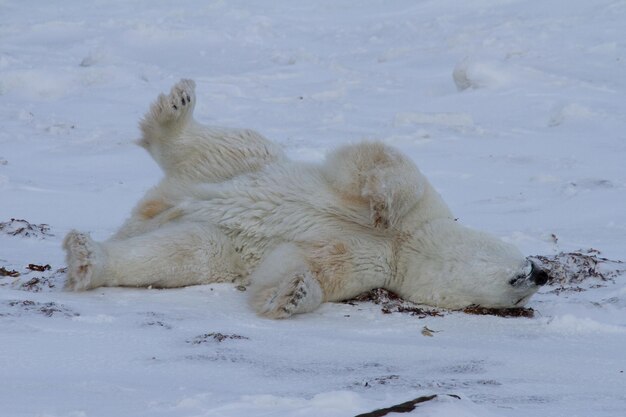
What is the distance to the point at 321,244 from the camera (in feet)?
15.3

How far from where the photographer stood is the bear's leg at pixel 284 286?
13.7 feet

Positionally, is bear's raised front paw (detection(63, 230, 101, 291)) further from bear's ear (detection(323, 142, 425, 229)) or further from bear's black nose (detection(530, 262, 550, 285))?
bear's black nose (detection(530, 262, 550, 285))

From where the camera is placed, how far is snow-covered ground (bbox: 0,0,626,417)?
2809 mm

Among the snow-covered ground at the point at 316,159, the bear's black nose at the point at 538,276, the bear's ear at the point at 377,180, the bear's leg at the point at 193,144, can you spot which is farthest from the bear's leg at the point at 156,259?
the bear's black nose at the point at 538,276

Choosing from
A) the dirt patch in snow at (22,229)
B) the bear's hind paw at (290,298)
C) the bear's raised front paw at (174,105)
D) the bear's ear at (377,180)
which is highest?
the bear's raised front paw at (174,105)

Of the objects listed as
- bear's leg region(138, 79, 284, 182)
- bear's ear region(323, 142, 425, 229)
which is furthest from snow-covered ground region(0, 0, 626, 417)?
bear's leg region(138, 79, 284, 182)

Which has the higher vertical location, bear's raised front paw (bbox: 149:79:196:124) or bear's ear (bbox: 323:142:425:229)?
bear's raised front paw (bbox: 149:79:196:124)

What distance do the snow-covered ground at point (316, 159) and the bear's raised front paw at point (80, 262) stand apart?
0.09 m

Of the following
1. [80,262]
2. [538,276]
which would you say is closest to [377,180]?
[538,276]

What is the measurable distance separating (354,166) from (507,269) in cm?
90

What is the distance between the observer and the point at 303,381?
291cm

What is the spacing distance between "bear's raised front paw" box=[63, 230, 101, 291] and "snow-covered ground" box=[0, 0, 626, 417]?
0.29 ft

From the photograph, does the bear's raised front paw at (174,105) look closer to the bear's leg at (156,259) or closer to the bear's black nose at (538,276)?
the bear's leg at (156,259)

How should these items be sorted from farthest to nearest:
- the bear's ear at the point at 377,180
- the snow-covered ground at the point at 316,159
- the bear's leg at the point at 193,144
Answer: the bear's leg at the point at 193,144 → the bear's ear at the point at 377,180 → the snow-covered ground at the point at 316,159
